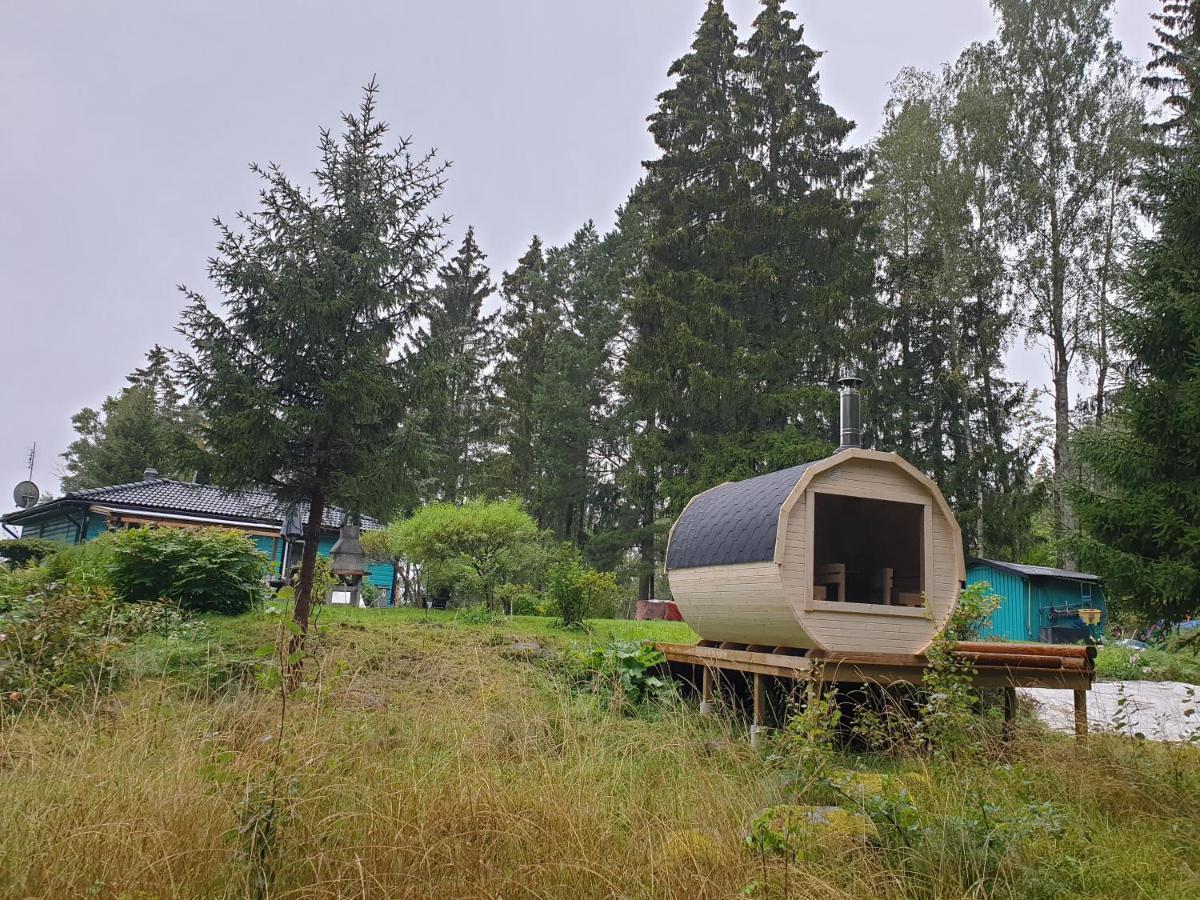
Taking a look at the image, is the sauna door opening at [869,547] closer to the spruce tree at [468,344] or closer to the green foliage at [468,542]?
the green foliage at [468,542]

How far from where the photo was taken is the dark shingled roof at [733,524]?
652 cm

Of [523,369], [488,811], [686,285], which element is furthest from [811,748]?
[523,369]

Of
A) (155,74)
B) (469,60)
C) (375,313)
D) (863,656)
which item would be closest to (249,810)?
(863,656)

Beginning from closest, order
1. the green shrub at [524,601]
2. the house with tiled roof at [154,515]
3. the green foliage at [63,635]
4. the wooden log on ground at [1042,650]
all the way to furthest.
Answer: the green foliage at [63,635], the wooden log on ground at [1042,650], the green shrub at [524,601], the house with tiled roof at [154,515]

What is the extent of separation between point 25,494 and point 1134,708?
Answer: 25.4m

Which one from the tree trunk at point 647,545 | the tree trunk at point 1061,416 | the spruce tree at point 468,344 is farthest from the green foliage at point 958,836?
the tree trunk at point 647,545

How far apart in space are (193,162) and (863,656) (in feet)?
29.1

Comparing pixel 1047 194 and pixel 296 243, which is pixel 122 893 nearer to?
pixel 296 243

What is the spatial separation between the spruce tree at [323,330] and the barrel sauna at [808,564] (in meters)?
3.17

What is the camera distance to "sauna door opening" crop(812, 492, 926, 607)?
8.06 m

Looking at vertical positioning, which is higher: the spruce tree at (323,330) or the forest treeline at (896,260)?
the forest treeline at (896,260)

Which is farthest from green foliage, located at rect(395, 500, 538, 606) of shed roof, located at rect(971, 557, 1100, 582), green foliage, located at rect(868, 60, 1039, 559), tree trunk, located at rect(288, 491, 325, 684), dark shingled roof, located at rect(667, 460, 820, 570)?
green foliage, located at rect(868, 60, 1039, 559)

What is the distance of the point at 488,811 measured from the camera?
125 inches

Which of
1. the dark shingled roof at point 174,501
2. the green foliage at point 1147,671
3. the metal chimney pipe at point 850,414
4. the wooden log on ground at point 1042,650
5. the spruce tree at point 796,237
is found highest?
the spruce tree at point 796,237
